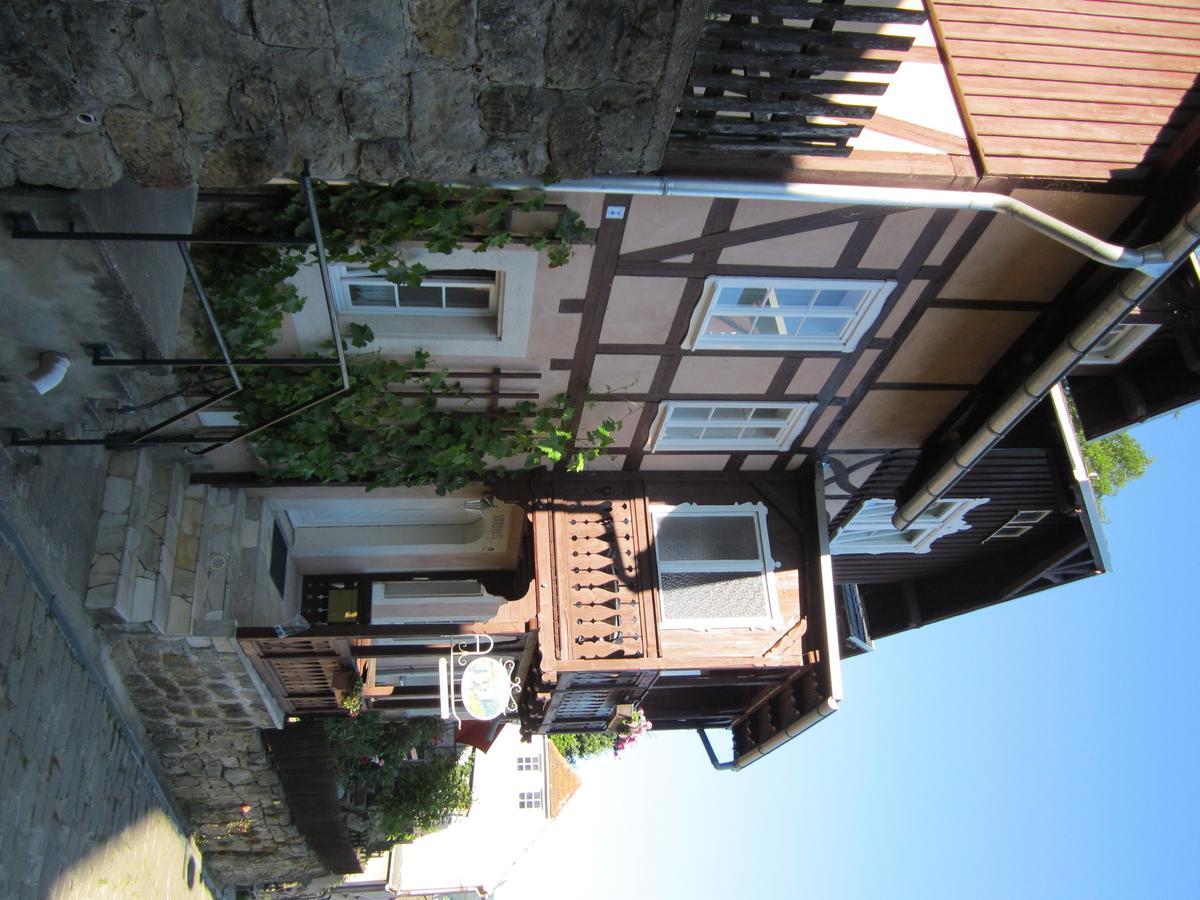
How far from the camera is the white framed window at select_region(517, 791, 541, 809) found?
24.0 meters

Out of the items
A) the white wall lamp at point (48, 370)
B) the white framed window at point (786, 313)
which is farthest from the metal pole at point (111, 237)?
the white framed window at point (786, 313)

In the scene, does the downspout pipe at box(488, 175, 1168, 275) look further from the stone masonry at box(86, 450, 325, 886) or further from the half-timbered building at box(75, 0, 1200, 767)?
the stone masonry at box(86, 450, 325, 886)

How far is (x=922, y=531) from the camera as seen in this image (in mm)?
11898

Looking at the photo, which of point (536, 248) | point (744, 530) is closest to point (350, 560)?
point (744, 530)

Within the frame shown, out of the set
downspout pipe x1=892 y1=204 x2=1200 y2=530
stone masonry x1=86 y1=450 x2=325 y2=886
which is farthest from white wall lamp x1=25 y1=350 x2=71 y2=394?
downspout pipe x1=892 y1=204 x2=1200 y2=530

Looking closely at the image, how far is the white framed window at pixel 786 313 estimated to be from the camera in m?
7.57

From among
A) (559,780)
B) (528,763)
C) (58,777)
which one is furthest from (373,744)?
(559,780)

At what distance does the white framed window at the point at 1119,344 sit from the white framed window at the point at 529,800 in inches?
737

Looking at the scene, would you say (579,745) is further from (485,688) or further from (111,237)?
(111,237)

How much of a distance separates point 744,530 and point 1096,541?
12.8 ft

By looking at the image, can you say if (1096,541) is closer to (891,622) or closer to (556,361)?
(891,622)

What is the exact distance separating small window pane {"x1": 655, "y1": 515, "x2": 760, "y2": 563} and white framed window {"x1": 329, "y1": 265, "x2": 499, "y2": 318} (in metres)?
3.00

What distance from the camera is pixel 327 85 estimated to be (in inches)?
163

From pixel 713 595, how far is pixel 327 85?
6356 millimetres
